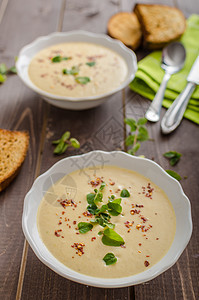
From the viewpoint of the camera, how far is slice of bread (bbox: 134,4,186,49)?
2236 millimetres

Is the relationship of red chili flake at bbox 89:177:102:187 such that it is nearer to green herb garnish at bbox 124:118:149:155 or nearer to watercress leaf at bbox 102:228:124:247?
watercress leaf at bbox 102:228:124:247

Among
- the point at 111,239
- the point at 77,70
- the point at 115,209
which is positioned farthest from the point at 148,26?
the point at 111,239

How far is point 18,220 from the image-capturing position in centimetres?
142

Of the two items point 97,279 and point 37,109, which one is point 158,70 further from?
point 97,279

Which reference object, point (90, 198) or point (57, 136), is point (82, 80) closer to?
point (57, 136)

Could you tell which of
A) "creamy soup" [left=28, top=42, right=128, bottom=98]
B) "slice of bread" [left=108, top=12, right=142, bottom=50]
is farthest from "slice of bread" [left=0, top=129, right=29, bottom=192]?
"slice of bread" [left=108, top=12, right=142, bottom=50]

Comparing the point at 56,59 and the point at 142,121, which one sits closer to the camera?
the point at 142,121

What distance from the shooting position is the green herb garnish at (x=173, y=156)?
1.65m

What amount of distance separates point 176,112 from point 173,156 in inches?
11.0

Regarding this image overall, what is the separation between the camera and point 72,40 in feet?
7.03

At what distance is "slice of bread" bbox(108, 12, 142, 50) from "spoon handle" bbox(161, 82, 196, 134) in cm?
57

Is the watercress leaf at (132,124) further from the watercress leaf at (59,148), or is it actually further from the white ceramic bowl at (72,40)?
the watercress leaf at (59,148)

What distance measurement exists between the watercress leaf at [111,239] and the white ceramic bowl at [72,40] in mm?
730

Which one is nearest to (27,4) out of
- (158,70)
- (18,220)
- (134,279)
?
(158,70)
